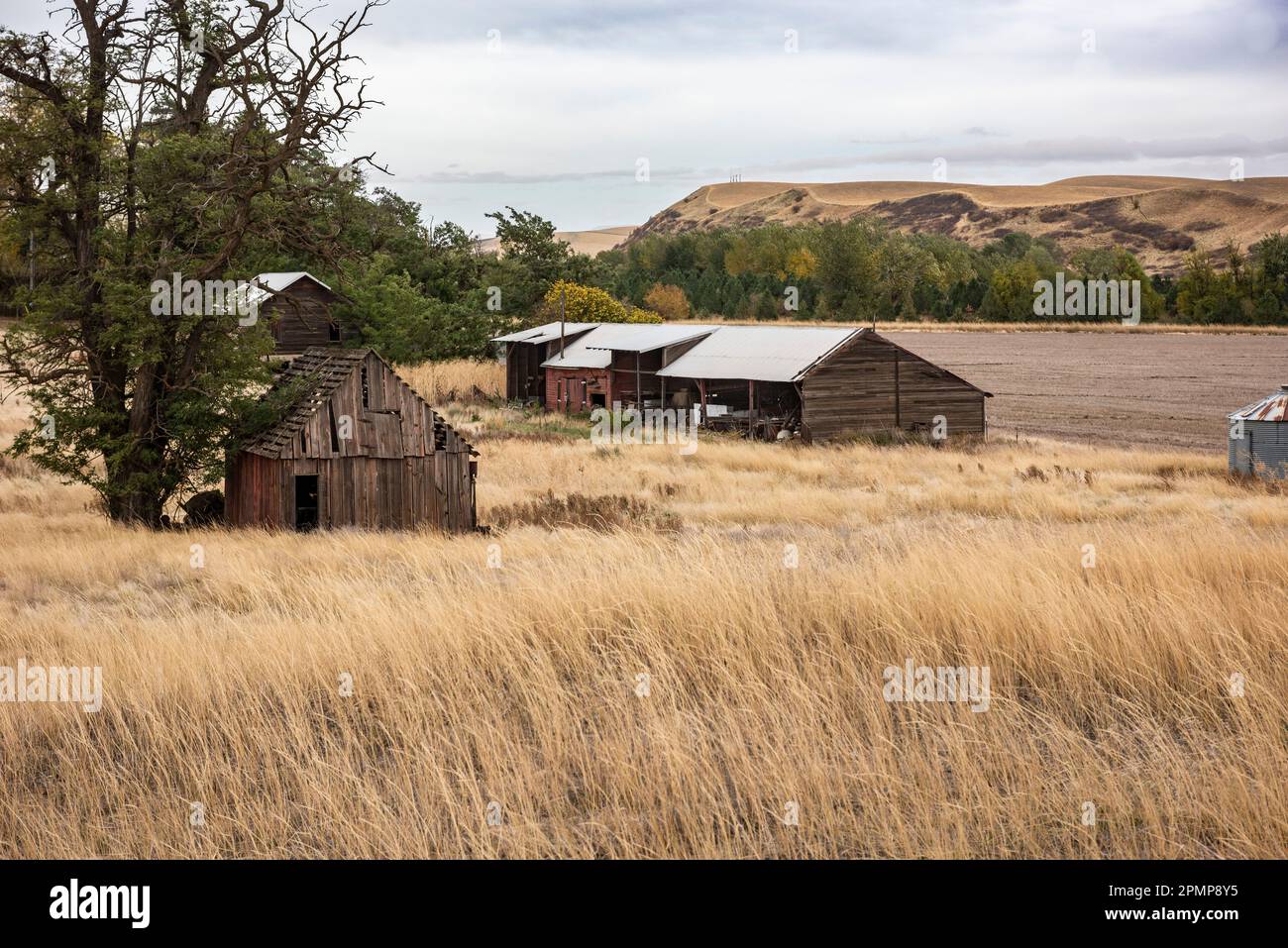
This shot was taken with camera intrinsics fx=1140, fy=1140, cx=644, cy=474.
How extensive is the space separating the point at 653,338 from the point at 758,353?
22.7 ft

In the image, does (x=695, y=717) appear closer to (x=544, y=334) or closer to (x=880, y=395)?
(x=880, y=395)

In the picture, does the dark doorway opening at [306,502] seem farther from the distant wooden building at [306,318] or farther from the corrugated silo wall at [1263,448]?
the distant wooden building at [306,318]

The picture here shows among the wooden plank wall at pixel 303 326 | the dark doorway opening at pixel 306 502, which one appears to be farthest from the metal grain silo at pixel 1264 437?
the wooden plank wall at pixel 303 326

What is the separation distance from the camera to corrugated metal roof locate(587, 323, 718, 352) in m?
51.5

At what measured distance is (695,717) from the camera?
5.65 meters

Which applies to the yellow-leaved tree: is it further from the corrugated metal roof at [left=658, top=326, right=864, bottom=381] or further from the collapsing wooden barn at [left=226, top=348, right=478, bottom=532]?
the collapsing wooden barn at [left=226, top=348, right=478, bottom=532]

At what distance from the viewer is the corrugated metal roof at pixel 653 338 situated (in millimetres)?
51500

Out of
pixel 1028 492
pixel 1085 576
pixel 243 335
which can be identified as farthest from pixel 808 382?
pixel 1085 576

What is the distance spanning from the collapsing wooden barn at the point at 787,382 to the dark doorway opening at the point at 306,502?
24.2 m

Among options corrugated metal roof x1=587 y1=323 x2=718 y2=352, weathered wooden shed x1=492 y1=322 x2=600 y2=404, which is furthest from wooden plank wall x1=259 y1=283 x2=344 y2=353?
corrugated metal roof x1=587 y1=323 x2=718 y2=352

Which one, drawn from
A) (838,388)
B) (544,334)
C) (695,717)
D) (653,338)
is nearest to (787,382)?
(838,388)

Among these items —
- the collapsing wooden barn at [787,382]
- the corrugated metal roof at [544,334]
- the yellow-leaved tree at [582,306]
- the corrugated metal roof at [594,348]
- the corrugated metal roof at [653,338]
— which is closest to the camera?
the collapsing wooden barn at [787,382]

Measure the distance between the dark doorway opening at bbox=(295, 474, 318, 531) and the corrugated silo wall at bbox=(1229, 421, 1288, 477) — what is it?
22.6m
